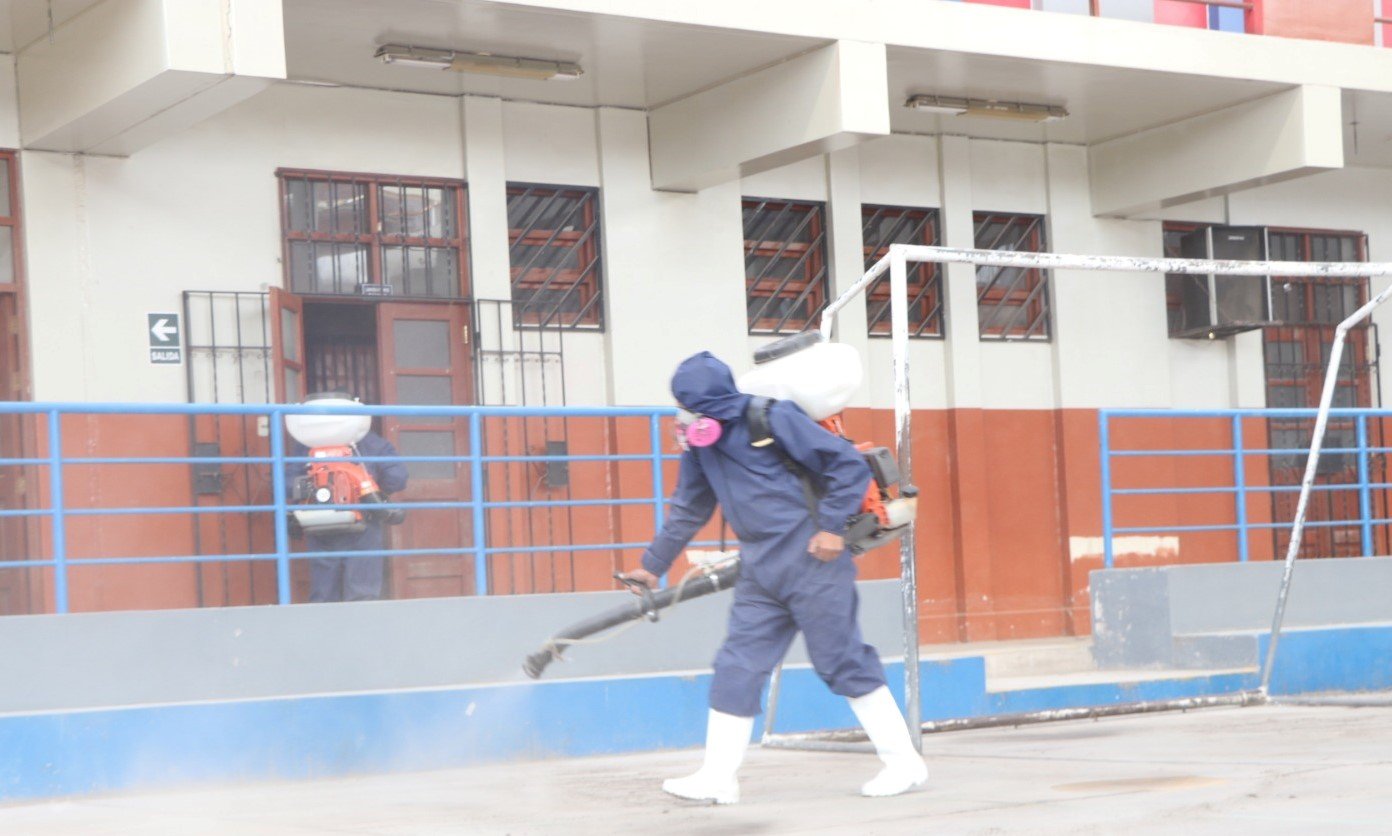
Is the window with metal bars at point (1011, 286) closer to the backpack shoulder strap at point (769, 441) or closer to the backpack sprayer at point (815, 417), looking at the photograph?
the backpack sprayer at point (815, 417)

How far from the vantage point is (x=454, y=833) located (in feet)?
20.9

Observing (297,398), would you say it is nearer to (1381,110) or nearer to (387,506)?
(387,506)

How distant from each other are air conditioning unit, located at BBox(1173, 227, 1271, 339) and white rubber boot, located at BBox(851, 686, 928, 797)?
8905mm

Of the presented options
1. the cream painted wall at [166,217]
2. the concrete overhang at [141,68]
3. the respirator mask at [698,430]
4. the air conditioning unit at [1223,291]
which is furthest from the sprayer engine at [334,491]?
the air conditioning unit at [1223,291]

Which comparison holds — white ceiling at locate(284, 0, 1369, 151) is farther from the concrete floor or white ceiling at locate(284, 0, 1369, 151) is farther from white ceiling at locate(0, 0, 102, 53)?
the concrete floor

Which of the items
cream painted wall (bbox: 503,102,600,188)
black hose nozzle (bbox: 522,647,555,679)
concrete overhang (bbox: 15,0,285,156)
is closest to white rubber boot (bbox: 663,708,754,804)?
black hose nozzle (bbox: 522,647,555,679)

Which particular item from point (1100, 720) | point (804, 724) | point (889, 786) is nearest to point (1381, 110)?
point (1100, 720)

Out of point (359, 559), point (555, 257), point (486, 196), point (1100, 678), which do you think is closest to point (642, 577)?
point (359, 559)

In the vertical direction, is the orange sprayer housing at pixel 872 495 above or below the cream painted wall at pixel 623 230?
below

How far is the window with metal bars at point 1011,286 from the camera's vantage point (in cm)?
1461

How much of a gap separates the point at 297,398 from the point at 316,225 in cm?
114

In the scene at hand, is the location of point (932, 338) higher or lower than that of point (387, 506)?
higher

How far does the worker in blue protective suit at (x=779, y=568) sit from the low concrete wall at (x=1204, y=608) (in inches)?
191

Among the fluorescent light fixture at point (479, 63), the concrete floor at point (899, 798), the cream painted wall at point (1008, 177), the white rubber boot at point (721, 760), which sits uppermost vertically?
the fluorescent light fixture at point (479, 63)
